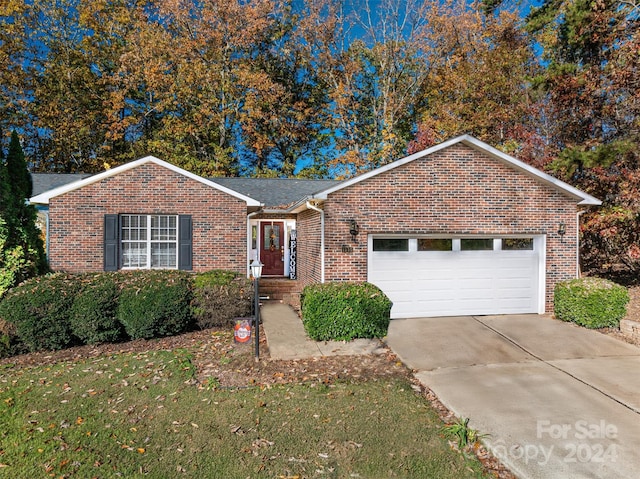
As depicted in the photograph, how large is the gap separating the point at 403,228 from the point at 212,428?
6425mm

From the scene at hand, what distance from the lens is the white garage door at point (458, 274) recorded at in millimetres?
9492

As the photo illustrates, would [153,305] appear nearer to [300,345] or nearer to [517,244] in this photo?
[300,345]

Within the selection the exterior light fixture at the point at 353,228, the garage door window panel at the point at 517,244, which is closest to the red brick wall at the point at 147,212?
the exterior light fixture at the point at 353,228

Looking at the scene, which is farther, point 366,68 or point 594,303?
point 366,68

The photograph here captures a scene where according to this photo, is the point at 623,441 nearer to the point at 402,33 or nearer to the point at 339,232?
the point at 339,232

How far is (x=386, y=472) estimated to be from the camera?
368cm

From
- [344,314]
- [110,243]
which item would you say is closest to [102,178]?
[110,243]

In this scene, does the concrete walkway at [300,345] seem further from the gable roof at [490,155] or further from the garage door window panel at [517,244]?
the garage door window panel at [517,244]

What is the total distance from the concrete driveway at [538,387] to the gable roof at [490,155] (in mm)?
3346

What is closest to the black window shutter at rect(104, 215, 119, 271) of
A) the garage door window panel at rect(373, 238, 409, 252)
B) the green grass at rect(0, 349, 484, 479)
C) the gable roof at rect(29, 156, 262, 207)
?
the gable roof at rect(29, 156, 262, 207)

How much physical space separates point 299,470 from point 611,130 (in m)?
16.0

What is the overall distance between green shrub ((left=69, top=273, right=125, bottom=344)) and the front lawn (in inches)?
52.4

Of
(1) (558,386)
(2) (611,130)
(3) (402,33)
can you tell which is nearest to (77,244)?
(1) (558,386)

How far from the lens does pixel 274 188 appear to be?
15.5 metres
